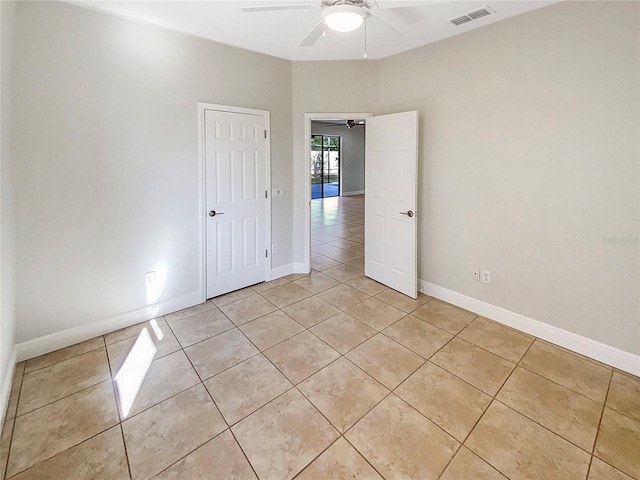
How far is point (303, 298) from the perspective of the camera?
11.7 feet

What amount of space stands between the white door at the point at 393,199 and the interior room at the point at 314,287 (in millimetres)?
34

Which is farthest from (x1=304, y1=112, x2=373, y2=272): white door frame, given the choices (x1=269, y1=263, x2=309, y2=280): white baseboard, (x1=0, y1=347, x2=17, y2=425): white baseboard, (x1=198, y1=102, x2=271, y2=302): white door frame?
(x1=0, y1=347, x2=17, y2=425): white baseboard

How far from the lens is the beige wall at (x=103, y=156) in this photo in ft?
7.70

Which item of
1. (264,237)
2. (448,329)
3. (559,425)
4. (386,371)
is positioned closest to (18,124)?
(264,237)

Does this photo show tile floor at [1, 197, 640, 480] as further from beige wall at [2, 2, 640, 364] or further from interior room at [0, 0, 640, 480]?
beige wall at [2, 2, 640, 364]

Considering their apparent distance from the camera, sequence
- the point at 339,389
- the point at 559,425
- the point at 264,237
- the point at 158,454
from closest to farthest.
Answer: the point at 158,454
the point at 559,425
the point at 339,389
the point at 264,237

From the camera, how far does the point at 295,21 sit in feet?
8.98

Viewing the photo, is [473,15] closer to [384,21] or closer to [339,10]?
[384,21]

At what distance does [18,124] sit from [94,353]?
6.01 ft

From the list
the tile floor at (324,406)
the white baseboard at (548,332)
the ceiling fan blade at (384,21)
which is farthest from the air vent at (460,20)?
the tile floor at (324,406)

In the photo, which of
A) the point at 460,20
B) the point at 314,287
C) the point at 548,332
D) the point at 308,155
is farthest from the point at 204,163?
the point at 548,332

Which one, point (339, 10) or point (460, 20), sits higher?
point (460, 20)

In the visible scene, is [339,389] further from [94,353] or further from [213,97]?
[213,97]

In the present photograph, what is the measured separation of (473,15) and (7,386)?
176 inches
